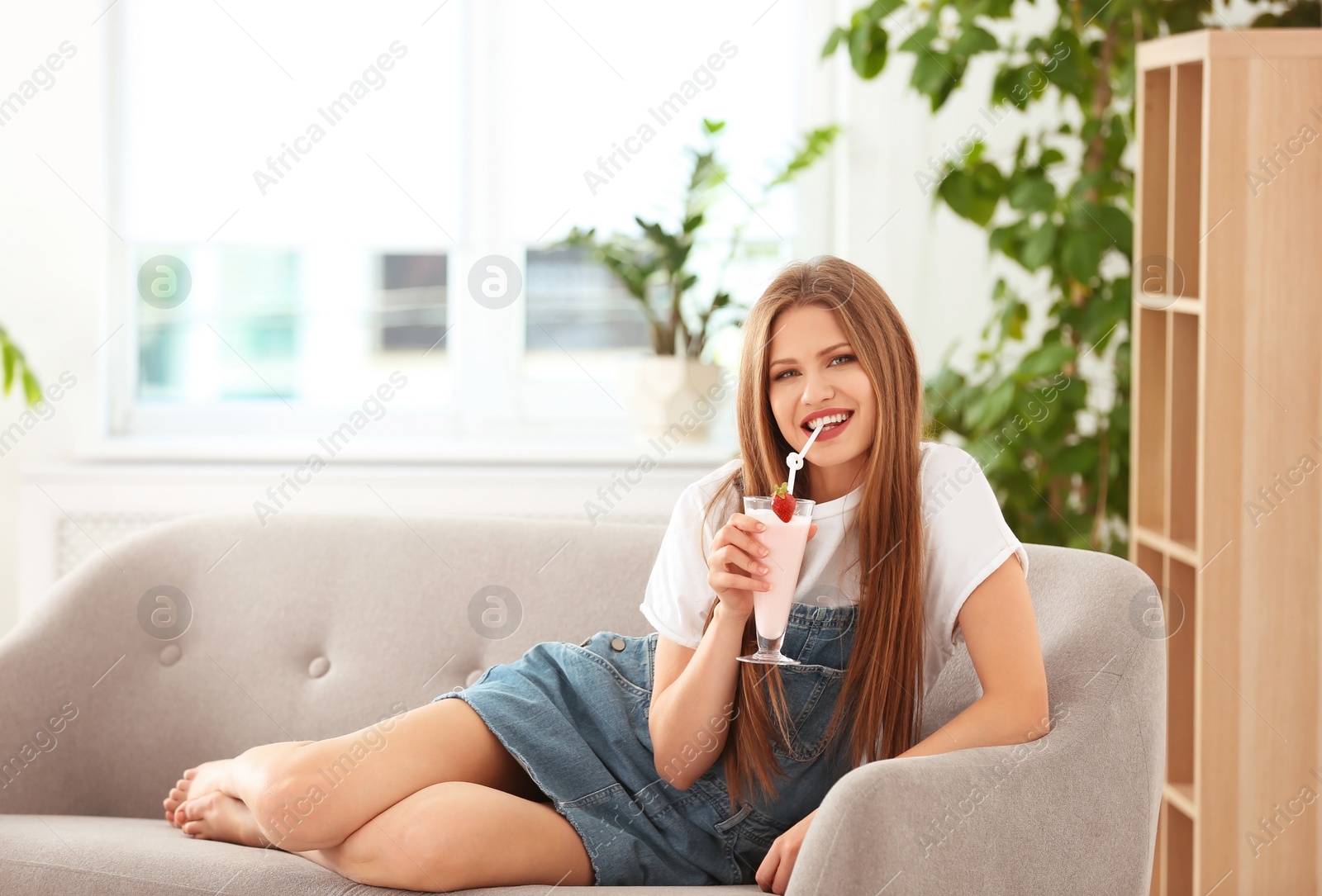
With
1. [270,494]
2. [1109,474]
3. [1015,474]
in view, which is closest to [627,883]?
[1015,474]

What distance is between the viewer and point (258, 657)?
1956mm

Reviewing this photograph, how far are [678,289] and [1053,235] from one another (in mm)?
985

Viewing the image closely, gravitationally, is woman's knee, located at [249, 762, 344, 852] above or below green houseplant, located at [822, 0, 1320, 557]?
below

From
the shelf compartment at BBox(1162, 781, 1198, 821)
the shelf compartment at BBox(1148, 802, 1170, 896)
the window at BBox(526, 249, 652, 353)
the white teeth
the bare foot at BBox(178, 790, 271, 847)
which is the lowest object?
the shelf compartment at BBox(1148, 802, 1170, 896)

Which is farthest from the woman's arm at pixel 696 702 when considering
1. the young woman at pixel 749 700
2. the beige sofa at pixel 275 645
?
the beige sofa at pixel 275 645

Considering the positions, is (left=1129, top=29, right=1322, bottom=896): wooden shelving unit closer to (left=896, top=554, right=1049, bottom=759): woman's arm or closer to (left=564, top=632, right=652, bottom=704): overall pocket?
(left=896, top=554, right=1049, bottom=759): woman's arm

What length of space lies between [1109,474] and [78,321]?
2.59 meters

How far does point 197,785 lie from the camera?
169 centimetres

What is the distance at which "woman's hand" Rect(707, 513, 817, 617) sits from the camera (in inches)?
54.8

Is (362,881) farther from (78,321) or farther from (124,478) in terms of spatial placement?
(78,321)

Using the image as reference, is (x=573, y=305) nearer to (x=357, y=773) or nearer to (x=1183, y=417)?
(x=1183, y=417)

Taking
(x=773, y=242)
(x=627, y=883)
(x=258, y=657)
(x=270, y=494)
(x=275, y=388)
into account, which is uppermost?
(x=773, y=242)

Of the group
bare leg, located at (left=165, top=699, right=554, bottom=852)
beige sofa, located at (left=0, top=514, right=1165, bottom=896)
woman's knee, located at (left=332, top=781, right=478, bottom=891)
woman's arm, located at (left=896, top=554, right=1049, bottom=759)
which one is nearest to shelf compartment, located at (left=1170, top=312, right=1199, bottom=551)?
beige sofa, located at (left=0, top=514, right=1165, bottom=896)

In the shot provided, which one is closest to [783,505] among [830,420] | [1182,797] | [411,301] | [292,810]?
[830,420]
